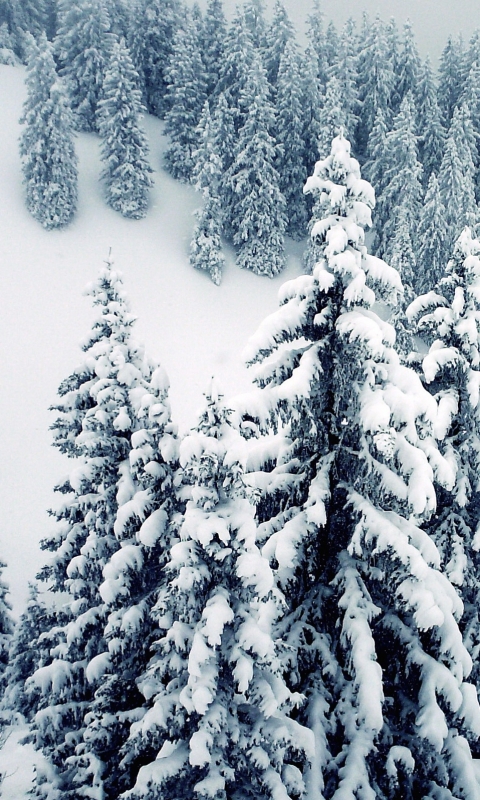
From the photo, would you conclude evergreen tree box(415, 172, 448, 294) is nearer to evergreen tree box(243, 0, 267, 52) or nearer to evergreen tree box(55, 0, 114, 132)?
evergreen tree box(243, 0, 267, 52)

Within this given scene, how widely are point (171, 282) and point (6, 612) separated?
2294cm

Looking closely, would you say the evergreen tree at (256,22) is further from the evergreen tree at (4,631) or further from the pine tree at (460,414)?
the evergreen tree at (4,631)

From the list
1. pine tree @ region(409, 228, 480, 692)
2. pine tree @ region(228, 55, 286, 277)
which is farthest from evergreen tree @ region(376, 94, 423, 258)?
pine tree @ region(409, 228, 480, 692)

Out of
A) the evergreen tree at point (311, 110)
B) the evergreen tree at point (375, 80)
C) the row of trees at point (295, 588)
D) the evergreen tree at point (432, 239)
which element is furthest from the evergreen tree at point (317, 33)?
the row of trees at point (295, 588)

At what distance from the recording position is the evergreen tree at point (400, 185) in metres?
33.5

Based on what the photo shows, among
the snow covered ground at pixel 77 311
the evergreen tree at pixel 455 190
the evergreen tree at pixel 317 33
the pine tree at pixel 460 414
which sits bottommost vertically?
the pine tree at pixel 460 414

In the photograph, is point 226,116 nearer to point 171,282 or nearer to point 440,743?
point 171,282

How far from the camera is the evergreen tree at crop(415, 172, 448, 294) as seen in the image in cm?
3128

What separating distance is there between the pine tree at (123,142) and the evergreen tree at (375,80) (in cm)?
1635

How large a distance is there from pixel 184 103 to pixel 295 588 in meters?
42.3

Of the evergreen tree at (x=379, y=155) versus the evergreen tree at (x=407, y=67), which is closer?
the evergreen tree at (x=379, y=155)

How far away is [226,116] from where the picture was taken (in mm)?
37188

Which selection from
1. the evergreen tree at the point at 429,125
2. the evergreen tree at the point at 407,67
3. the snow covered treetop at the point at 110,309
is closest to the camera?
the snow covered treetop at the point at 110,309

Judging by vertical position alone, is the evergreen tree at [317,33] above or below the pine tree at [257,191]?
above
